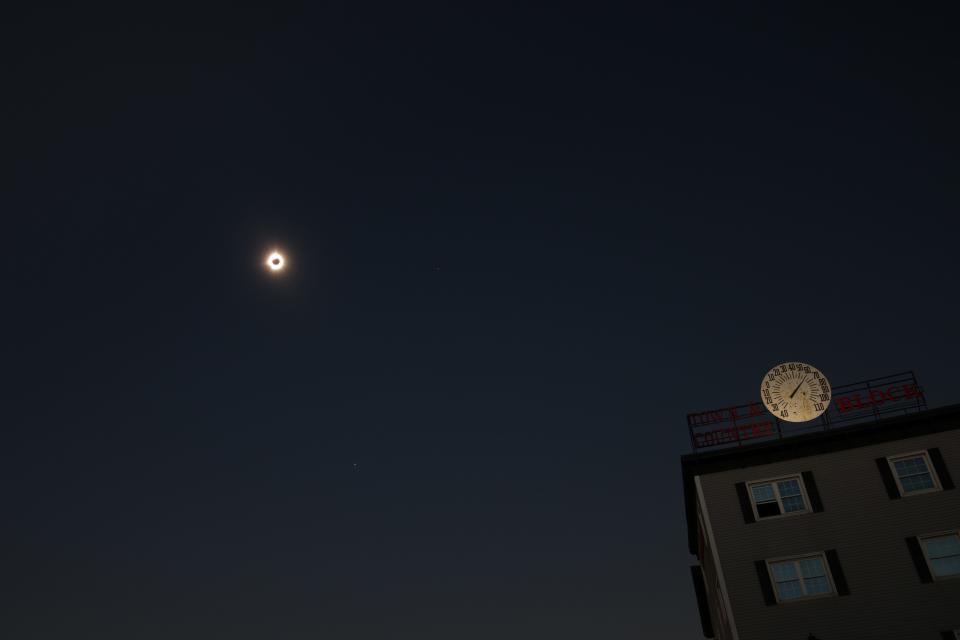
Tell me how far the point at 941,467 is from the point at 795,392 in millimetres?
7491

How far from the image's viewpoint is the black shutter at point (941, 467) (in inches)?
1315

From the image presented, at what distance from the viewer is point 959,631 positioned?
1188 inches

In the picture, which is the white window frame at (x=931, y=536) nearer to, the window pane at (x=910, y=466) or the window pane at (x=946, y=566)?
the window pane at (x=946, y=566)

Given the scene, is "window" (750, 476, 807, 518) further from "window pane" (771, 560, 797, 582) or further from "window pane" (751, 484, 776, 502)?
"window pane" (771, 560, 797, 582)

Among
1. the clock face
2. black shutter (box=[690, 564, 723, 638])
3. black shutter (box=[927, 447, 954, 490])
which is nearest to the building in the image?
black shutter (box=[927, 447, 954, 490])

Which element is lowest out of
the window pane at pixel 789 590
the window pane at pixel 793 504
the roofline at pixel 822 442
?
the window pane at pixel 789 590

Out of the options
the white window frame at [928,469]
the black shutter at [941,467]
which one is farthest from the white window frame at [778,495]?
the black shutter at [941,467]

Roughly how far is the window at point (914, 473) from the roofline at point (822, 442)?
1092 millimetres

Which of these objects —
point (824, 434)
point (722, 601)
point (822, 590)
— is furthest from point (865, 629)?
→ point (824, 434)

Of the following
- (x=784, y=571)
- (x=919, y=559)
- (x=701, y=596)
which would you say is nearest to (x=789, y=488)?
(x=784, y=571)

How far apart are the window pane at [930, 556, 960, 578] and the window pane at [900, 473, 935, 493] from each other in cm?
334

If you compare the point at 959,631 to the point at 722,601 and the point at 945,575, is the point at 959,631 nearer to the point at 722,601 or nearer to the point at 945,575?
the point at 945,575

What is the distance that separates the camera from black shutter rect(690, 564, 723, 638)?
49.2m

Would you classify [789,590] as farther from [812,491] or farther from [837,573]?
[812,491]
